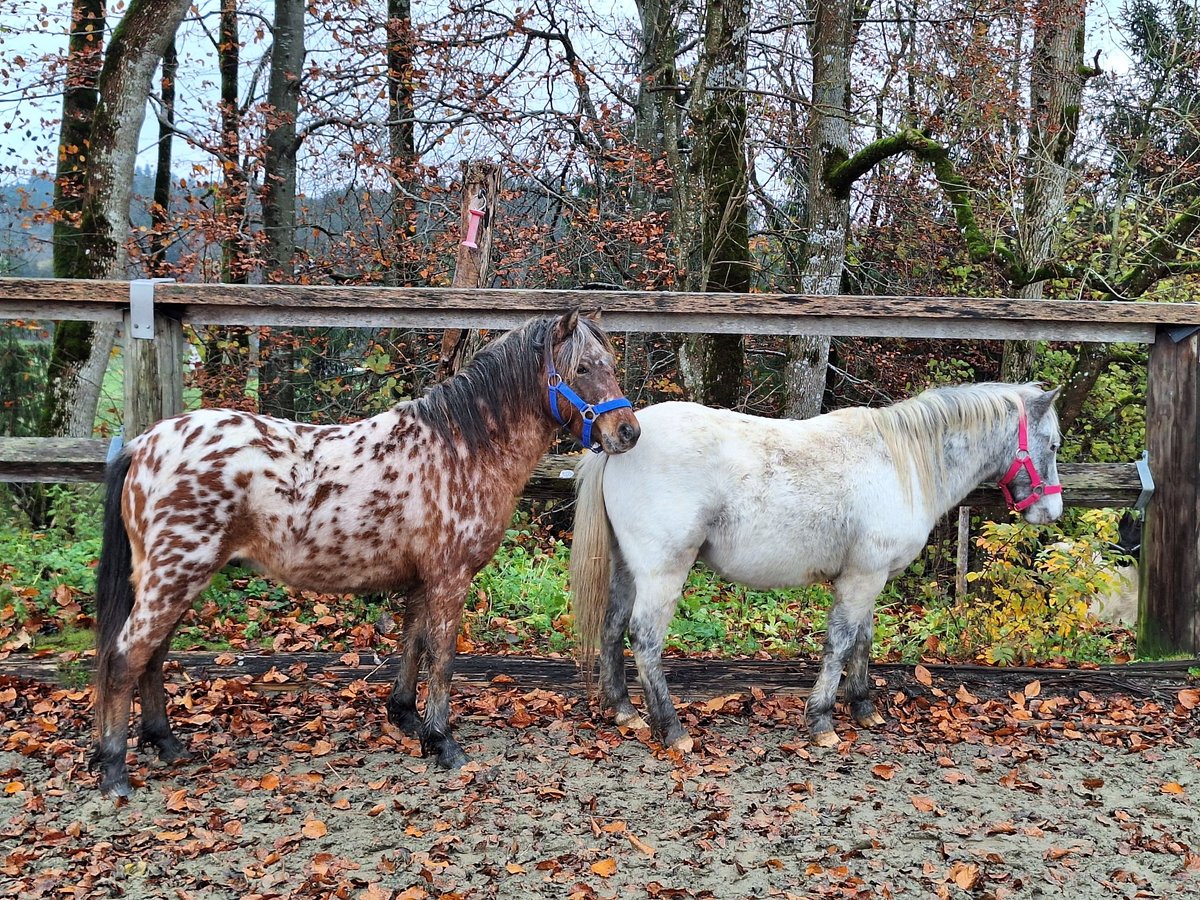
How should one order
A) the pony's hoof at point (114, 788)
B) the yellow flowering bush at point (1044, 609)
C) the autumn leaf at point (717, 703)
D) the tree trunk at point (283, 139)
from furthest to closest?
the tree trunk at point (283, 139) < the yellow flowering bush at point (1044, 609) < the autumn leaf at point (717, 703) < the pony's hoof at point (114, 788)

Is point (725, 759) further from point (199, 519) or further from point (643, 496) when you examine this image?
point (199, 519)

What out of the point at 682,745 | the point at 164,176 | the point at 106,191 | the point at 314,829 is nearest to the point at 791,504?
the point at 682,745

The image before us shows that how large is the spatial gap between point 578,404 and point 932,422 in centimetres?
185

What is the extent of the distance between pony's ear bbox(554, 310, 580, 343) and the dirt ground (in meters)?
1.93

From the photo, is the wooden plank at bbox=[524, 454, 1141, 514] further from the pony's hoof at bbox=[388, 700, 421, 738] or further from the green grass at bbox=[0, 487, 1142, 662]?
the pony's hoof at bbox=[388, 700, 421, 738]

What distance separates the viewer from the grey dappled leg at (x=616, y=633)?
4.74 m

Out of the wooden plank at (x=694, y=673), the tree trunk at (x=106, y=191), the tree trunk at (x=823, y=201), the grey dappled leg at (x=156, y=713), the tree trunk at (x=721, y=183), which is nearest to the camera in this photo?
the grey dappled leg at (x=156, y=713)

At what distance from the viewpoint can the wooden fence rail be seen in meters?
4.81

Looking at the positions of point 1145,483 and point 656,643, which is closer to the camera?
point 656,643

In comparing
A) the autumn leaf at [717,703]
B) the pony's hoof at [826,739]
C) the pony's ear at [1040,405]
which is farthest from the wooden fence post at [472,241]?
the pony's ear at [1040,405]

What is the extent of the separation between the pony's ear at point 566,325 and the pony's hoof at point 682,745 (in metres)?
1.96

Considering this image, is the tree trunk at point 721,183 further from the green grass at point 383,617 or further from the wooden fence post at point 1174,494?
the wooden fence post at point 1174,494

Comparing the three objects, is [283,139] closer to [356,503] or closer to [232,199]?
[232,199]

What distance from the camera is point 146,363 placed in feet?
15.8
